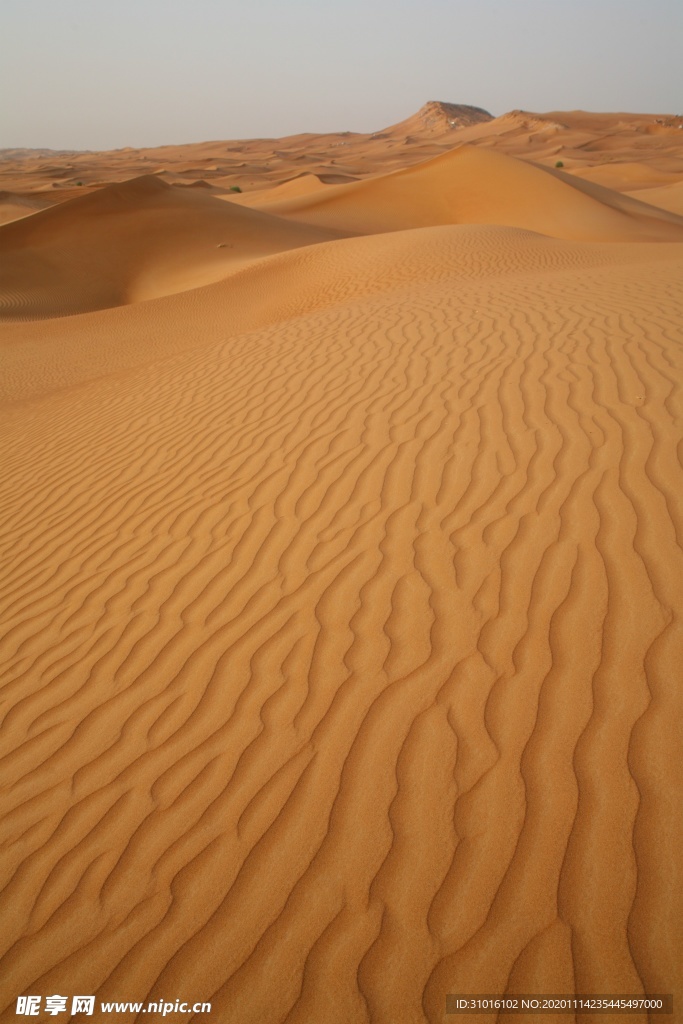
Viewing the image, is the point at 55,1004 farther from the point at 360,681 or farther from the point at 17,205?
the point at 17,205

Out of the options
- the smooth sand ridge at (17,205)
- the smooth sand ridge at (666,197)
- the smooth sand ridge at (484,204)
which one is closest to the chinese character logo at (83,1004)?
the smooth sand ridge at (484,204)

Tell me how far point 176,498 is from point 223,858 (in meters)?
2.99

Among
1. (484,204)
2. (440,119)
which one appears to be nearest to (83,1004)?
(484,204)

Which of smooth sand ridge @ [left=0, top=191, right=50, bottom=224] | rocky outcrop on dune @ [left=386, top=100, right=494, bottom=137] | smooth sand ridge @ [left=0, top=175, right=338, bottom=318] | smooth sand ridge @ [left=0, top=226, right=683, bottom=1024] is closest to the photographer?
smooth sand ridge @ [left=0, top=226, right=683, bottom=1024]

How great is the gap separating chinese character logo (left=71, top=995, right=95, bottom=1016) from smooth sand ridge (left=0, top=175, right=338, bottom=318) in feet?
60.4

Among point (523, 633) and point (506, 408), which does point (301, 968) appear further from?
point (506, 408)

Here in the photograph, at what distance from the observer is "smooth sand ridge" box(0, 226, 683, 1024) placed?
88.1 inches

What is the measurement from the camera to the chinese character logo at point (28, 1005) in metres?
2.28

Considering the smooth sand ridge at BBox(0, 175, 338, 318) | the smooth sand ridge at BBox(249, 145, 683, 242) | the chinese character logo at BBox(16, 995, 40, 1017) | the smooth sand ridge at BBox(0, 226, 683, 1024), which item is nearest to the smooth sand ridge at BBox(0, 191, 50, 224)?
the smooth sand ridge at BBox(0, 175, 338, 318)

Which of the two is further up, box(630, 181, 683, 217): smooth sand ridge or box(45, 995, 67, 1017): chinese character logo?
box(45, 995, 67, 1017): chinese character logo

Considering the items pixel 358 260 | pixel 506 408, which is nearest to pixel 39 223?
pixel 358 260

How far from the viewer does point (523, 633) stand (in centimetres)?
316

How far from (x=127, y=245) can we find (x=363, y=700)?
2308cm

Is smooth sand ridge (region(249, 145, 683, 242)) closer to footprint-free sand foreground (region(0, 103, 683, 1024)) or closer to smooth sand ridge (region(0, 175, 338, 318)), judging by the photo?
smooth sand ridge (region(0, 175, 338, 318))
